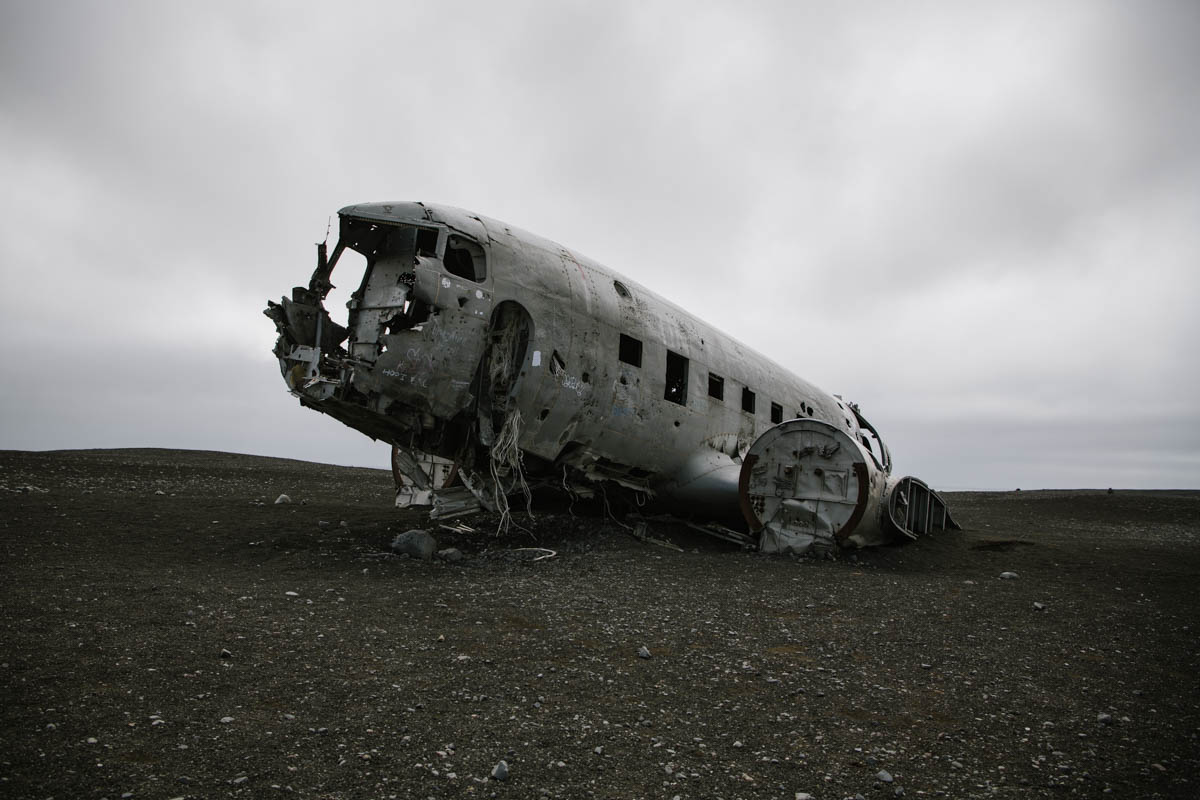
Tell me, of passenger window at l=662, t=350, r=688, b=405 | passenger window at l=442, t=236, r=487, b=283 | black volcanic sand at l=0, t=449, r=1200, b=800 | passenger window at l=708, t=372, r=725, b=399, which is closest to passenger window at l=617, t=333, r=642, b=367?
passenger window at l=662, t=350, r=688, b=405

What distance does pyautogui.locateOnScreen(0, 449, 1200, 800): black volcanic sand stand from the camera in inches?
143

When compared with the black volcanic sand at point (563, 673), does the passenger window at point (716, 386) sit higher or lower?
higher

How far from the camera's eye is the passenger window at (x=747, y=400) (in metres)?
14.0

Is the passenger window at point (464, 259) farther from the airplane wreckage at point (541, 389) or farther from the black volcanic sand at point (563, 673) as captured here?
the black volcanic sand at point (563, 673)

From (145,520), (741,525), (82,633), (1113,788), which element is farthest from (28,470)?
(1113,788)

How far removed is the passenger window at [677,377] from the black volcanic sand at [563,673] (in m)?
3.20

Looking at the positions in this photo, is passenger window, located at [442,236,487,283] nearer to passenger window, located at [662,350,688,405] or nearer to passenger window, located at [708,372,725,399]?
passenger window, located at [662,350,688,405]

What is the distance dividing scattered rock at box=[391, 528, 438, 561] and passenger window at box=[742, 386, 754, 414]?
7175 millimetres

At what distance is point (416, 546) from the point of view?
9531 mm

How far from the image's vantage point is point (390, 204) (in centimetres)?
929

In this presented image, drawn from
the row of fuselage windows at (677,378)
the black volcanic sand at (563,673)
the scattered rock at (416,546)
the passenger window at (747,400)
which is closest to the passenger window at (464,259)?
the row of fuselage windows at (677,378)

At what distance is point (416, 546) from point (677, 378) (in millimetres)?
5570

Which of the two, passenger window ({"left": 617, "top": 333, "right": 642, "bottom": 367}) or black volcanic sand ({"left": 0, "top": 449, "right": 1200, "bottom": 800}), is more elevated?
passenger window ({"left": 617, "top": 333, "right": 642, "bottom": 367})

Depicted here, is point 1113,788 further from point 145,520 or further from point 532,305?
point 145,520
